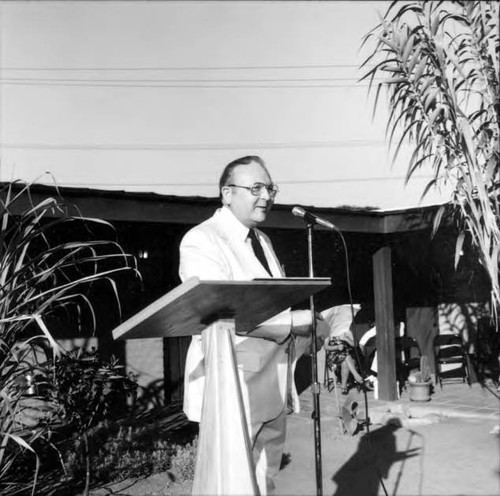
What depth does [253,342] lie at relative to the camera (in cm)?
196

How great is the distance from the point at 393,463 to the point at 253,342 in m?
3.66

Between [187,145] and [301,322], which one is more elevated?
[187,145]

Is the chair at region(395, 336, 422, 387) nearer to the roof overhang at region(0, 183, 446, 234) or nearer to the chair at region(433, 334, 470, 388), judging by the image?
→ the chair at region(433, 334, 470, 388)

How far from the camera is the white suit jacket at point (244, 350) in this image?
1.87m

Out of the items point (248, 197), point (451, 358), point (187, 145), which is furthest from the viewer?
point (187, 145)

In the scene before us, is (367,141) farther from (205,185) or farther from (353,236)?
(353,236)

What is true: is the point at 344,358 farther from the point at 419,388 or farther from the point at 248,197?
the point at 248,197

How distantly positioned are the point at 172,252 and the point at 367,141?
60.3ft

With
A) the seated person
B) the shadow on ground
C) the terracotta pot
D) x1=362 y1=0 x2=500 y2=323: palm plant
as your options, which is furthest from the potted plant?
x1=362 y1=0 x2=500 y2=323: palm plant

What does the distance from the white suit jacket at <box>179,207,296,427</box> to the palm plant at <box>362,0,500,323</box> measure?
8.67 feet

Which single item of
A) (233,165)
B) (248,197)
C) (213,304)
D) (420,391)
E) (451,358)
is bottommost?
(420,391)

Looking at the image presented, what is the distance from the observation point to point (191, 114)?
18.1 m

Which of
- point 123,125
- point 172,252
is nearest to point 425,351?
point 172,252

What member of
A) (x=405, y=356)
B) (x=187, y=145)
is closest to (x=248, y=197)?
(x=405, y=356)
